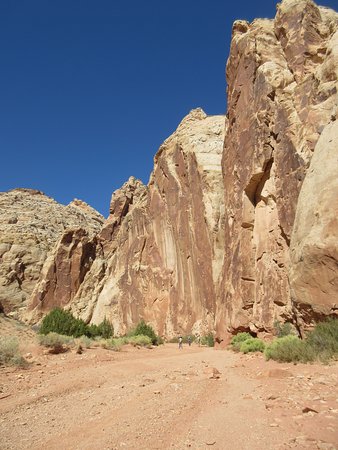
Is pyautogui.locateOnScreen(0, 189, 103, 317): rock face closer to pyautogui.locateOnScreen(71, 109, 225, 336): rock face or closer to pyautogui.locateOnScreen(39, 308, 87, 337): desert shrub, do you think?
pyautogui.locateOnScreen(71, 109, 225, 336): rock face

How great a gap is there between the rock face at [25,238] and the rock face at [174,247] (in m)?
12.2

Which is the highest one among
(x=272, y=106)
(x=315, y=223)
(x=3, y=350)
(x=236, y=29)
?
(x=236, y=29)

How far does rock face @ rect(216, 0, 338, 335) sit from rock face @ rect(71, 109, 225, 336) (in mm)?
7423

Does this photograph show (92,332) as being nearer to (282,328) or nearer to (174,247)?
(282,328)

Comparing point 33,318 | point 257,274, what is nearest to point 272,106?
point 257,274

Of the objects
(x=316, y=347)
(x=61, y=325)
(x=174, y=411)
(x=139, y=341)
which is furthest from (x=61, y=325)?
(x=174, y=411)

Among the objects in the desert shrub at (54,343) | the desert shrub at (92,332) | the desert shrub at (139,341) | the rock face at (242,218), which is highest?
the rock face at (242,218)

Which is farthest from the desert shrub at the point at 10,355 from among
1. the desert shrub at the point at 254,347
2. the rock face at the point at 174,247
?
the rock face at the point at 174,247

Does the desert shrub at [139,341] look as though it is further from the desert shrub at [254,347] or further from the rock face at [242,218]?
the desert shrub at [254,347]

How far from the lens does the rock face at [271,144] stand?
1950 centimetres

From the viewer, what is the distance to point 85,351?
18141mm

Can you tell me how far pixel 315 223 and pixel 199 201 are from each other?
26537 mm

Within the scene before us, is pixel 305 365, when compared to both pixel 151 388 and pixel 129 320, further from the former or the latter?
pixel 129 320

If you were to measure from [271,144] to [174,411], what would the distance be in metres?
19.6
